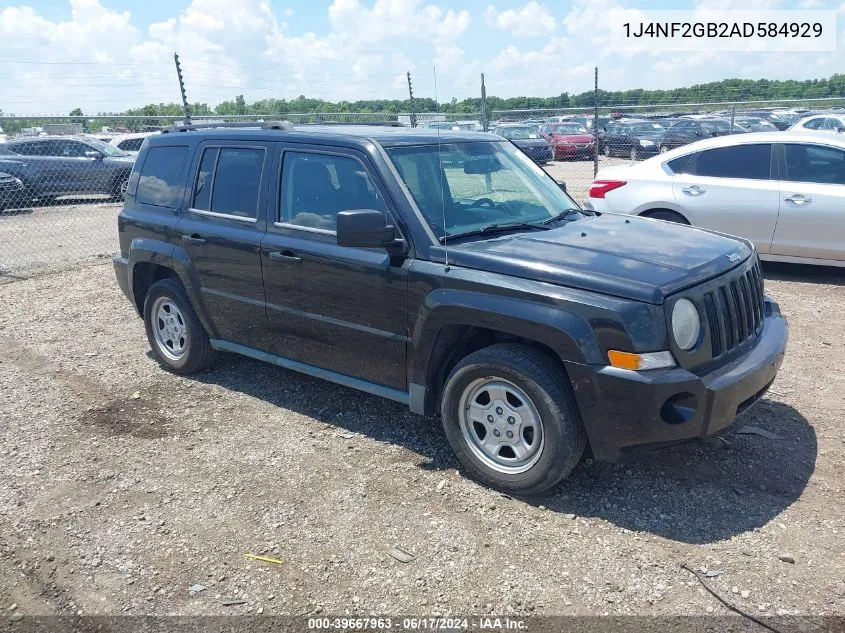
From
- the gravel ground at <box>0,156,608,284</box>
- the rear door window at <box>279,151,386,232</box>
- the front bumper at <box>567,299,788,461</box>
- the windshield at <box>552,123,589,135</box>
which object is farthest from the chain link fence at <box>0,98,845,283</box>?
the front bumper at <box>567,299,788,461</box>

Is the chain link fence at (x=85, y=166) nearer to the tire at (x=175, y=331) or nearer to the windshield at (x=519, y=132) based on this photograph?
the windshield at (x=519, y=132)

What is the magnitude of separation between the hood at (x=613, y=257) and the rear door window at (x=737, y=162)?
13.1ft

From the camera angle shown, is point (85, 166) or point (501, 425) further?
point (85, 166)

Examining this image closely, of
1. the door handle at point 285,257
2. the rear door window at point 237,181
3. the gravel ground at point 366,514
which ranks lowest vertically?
the gravel ground at point 366,514

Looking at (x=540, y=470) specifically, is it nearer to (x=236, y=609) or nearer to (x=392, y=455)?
(x=392, y=455)

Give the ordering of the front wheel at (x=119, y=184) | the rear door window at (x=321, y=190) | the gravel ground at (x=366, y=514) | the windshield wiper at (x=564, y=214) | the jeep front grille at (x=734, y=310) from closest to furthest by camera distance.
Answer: the gravel ground at (x=366, y=514), the jeep front grille at (x=734, y=310), the rear door window at (x=321, y=190), the windshield wiper at (x=564, y=214), the front wheel at (x=119, y=184)

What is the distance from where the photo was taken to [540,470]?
367 centimetres

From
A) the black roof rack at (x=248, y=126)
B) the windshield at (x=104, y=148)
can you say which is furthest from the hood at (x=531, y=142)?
the black roof rack at (x=248, y=126)

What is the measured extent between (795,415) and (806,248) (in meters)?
3.59

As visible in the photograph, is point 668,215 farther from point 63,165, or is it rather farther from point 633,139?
point 633,139

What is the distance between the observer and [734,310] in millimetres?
3777

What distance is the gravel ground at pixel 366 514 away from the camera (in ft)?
10.3

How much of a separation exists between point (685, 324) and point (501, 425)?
106 centimetres

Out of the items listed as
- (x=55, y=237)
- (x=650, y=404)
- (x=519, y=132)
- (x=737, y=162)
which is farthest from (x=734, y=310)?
(x=519, y=132)
